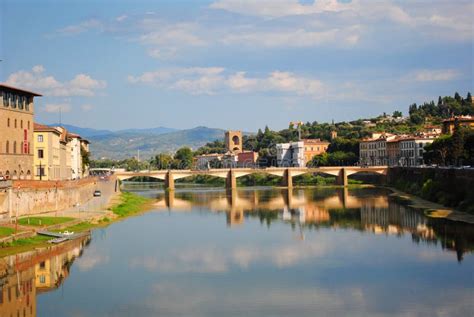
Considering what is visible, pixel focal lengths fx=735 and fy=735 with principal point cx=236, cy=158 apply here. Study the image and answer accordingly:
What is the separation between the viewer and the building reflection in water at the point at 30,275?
22844 millimetres

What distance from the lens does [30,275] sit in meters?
26.9

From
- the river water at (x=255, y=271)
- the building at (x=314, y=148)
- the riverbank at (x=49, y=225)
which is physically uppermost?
the building at (x=314, y=148)

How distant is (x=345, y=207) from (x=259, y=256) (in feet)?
88.6

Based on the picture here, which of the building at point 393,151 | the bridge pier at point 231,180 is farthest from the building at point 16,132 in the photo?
the building at point 393,151

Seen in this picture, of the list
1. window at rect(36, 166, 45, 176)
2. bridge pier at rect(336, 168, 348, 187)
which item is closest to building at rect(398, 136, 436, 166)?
bridge pier at rect(336, 168, 348, 187)

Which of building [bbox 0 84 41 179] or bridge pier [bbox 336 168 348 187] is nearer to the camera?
building [bbox 0 84 41 179]

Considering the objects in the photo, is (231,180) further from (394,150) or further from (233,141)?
(233,141)

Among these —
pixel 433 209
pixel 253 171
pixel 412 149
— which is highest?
pixel 412 149

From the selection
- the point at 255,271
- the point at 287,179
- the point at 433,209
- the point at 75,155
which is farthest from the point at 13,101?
the point at 287,179

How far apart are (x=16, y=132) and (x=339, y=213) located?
23.2m

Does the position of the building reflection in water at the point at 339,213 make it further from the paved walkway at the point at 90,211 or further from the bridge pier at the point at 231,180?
the bridge pier at the point at 231,180

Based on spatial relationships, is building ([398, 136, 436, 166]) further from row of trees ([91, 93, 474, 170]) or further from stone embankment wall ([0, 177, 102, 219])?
stone embankment wall ([0, 177, 102, 219])

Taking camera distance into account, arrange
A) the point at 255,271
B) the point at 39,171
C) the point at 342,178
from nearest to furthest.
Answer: the point at 255,271
the point at 39,171
the point at 342,178

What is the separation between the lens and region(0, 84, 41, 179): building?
45.8 meters
